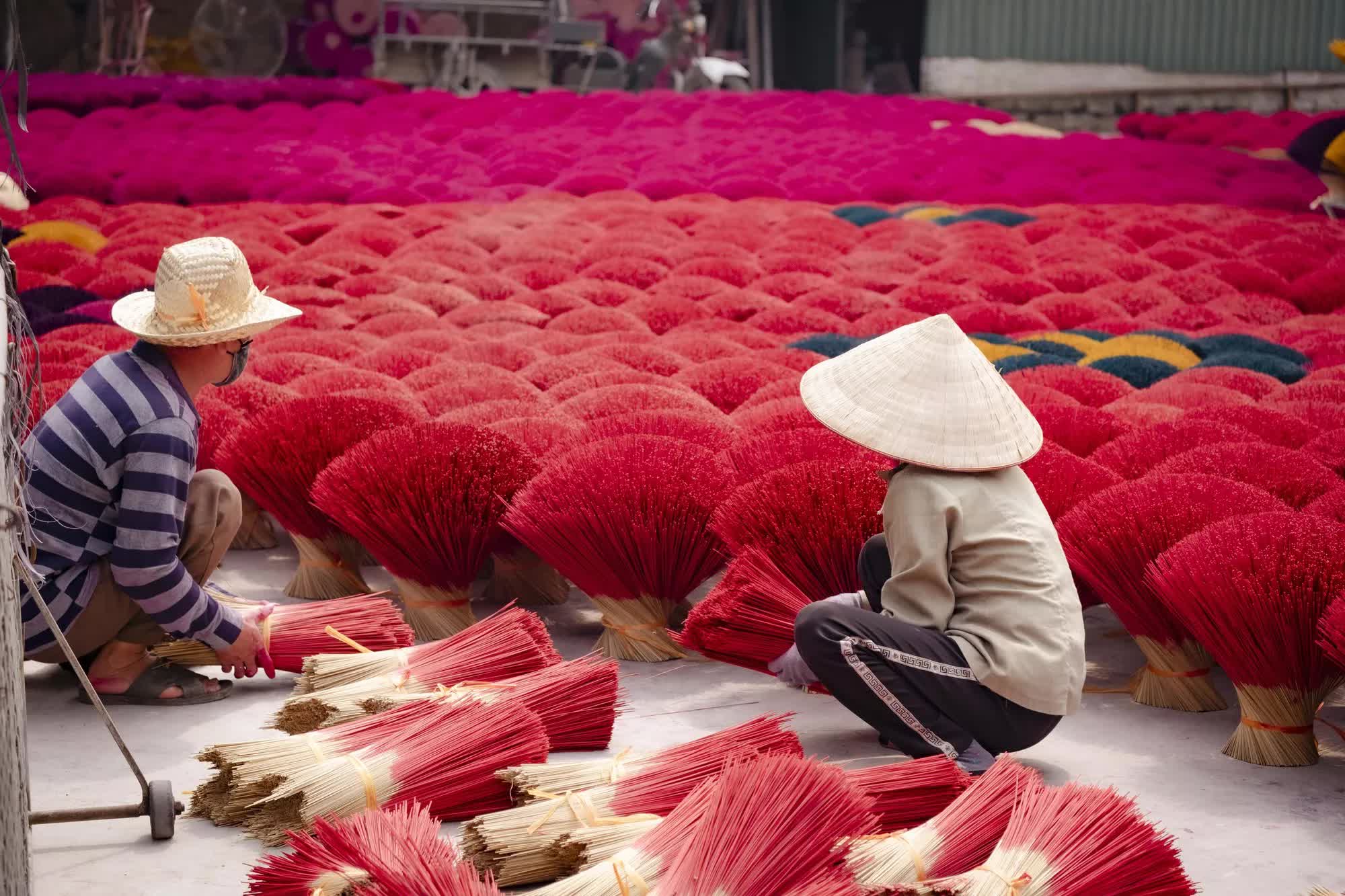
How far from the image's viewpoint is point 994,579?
195 cm

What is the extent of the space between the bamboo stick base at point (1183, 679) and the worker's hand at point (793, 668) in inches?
22.5

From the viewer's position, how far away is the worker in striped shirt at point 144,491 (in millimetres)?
2094

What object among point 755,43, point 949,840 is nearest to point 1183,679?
point 949,840

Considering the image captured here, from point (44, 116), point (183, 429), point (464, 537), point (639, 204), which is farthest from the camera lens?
point (44, 116)

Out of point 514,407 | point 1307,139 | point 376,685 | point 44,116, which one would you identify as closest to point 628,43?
point 44,116

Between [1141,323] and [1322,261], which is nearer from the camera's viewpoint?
[1141,323]

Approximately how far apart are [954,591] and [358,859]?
917 mm

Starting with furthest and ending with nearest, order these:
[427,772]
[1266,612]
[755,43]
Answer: [755,43], [1266,612], [427,772]

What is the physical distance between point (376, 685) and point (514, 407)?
112cm

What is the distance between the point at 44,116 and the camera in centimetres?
940

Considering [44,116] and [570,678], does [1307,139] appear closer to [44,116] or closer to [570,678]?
[570,678]

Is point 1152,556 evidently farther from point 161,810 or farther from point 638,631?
point 161,810

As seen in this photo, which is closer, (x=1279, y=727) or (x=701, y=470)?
(x=1279, y=727)

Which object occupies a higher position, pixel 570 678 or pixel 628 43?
pixel 628 43
